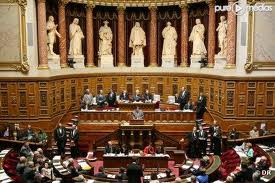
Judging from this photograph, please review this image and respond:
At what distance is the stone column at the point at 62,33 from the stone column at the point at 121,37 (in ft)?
12.6

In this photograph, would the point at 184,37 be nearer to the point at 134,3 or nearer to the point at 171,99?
the point at 134,3

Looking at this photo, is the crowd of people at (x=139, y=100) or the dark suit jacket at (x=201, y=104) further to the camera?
the crowd of people at (x=139, y=100)

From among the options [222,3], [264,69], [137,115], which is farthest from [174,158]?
[222,3]

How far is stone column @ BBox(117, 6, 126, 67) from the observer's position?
992 inches

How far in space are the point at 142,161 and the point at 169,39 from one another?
11.4 metres

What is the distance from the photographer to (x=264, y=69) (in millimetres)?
19297


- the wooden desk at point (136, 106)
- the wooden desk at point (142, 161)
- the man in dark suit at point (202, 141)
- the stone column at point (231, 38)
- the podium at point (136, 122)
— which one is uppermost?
the stone column at point (231, 38)

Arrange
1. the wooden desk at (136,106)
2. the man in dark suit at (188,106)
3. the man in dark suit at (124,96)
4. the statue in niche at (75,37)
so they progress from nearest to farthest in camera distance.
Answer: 1. the man in dark suit at (188,106)
2. the wooden desk at (136,106)
3. the man in dark suit at (124,96)
4. the statue in niche at (75,37)

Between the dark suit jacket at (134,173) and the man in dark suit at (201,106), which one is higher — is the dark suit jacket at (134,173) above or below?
below

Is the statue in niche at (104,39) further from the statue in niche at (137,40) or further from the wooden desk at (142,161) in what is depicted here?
the wooden desk at (142,161)

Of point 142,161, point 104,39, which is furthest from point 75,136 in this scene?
point 104,39

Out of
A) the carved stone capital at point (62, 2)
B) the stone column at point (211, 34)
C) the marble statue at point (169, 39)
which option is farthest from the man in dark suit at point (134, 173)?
the marble statue at point (169, 39)

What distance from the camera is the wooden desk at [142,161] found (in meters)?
15.8

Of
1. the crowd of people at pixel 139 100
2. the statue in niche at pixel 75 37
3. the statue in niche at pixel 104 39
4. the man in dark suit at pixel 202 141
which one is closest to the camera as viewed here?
the man in dark suit at pixel 202 141
